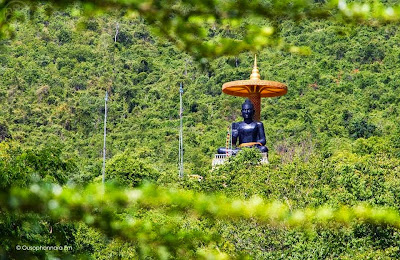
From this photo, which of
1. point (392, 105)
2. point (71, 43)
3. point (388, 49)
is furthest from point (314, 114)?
point (71, 43)

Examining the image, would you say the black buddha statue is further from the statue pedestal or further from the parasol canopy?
the parasol canopy

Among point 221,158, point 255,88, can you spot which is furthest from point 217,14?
point 255,88

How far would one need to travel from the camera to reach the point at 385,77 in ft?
125

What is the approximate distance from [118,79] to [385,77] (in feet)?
46.9

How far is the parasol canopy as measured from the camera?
20.6m

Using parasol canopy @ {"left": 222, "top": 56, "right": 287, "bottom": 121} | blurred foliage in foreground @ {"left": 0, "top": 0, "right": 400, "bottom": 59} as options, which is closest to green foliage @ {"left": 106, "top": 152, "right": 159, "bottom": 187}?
parasol canopy @ {"left": 222, "top": 56, "right": 287, "bottom": 121}

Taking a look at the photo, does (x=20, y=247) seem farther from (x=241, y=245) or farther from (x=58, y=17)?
(x=58, y=17)

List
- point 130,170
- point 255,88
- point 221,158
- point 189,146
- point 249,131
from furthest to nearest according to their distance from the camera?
point 189,146, point 130,170, point 255,88, point 249,131, point 221,158

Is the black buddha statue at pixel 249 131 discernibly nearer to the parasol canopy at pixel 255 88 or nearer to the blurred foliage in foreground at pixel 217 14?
the parasol canopy at pixel 255 88

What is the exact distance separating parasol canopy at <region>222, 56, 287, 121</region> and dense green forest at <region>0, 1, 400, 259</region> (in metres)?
2.07

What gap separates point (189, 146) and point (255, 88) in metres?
11.6

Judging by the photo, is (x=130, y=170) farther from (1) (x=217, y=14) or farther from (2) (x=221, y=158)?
(1) (x=217, y=14)

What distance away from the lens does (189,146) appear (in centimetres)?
3253

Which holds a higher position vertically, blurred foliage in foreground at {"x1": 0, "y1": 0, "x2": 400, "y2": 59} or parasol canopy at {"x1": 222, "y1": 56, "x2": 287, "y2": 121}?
blurred foliage in foreground at {"x1": 0, "y1": 0, "x2": 400, "y2": 59}
